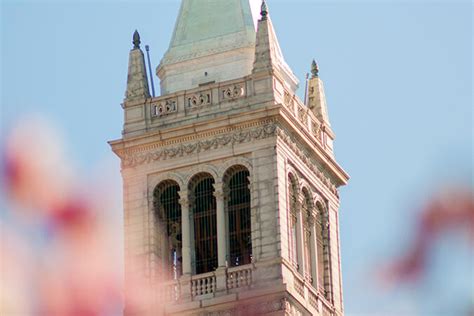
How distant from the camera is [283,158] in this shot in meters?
68.3

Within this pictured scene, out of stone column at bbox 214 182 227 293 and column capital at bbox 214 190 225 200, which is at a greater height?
column capital at bbox 214 190 225 200

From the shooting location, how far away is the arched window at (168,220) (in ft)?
227

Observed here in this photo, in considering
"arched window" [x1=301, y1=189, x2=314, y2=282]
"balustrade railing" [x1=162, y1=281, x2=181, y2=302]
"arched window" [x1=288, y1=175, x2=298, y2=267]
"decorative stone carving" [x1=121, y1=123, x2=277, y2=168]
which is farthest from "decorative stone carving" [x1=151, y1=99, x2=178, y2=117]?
"balustrade railing" [x1=162, y1=281, x2=181, y2=302]

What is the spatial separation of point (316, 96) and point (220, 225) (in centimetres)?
848

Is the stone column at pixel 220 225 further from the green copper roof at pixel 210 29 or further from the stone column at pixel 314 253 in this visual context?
the green copper roof at pixel 210 29

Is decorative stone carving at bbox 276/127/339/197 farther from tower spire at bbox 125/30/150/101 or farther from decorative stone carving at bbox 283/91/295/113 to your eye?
tower spire at bbox 125/30/150/101

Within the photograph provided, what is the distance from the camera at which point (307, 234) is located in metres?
69.9

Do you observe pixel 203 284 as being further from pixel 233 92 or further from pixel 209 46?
pixel 209 46

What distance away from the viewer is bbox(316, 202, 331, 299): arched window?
70.2 m

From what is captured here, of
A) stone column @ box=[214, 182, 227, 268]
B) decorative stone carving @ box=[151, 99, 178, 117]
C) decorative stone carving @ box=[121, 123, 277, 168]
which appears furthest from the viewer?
decorative stone carving @ box=[151, 99, 178, 117]

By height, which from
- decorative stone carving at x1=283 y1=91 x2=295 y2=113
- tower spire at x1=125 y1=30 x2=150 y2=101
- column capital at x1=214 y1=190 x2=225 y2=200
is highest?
tower spire at x1=125 y1=30 x2=150 y2=101

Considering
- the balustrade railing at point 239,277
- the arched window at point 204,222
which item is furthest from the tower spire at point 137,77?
the balustrade railing at point 239,277

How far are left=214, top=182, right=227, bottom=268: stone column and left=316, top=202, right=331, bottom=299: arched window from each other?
4.19 m

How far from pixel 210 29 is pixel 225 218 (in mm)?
7823
